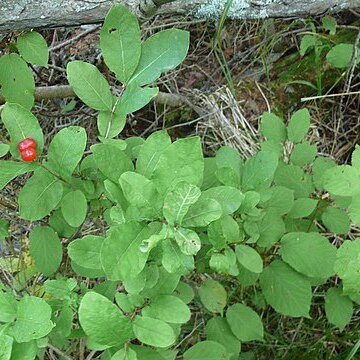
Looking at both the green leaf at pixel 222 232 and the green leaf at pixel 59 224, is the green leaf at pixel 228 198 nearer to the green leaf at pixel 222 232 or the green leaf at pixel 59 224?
the green leaf at pixel 222 232

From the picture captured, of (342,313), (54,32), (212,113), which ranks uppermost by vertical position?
(54,32)

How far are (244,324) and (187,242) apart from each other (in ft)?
3.03

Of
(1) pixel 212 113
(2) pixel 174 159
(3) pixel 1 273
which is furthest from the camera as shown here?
(1) pixel 212 113

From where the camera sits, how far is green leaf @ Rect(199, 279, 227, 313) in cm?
181

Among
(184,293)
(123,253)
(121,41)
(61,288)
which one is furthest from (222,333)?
(121,41)

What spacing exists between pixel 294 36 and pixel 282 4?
1233 millimetres

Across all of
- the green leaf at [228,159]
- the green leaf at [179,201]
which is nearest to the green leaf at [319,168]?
the green leaf at [228,159]

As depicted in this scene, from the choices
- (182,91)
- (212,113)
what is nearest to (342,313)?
(212,113)

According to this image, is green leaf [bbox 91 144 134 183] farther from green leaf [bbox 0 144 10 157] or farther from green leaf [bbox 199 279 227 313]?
green leaf [bbox 199 279 227 313]

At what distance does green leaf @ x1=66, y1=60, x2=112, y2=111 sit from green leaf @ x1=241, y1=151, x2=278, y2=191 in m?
0.43

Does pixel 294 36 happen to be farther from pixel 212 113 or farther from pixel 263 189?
pixel 263 189

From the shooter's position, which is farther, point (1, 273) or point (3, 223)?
point (1, 273)

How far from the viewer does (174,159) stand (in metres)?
1.04

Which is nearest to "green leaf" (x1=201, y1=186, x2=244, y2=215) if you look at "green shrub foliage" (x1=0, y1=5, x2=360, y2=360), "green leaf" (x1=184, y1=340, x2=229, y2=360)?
"green shrub foliage" (x1=0, y1=5, x2=360, y2=360)
